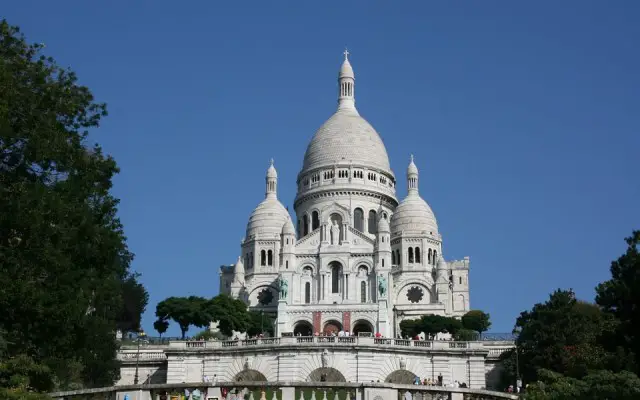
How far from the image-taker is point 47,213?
120 feet

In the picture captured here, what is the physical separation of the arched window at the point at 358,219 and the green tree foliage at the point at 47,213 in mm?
82688

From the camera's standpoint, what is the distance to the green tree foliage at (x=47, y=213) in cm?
3634

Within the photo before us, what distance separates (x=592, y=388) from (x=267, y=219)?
8693cm

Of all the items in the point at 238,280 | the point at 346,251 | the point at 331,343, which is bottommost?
the point at 331,343

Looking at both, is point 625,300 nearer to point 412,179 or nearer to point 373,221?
point 373,221

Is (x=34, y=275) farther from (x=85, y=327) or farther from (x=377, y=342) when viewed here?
(x=377, y=342)

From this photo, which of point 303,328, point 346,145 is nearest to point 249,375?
point 303,328

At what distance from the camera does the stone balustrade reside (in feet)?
116

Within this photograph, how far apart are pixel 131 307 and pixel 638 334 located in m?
40.9

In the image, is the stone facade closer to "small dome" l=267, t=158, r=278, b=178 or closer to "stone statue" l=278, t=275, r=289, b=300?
"stone statue" l=278, t=275, r=289, b=300

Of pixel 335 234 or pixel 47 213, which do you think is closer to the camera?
pixel 47 213

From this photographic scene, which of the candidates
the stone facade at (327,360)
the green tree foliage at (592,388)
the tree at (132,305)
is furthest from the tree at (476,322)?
the green tree foliage at (592,388)

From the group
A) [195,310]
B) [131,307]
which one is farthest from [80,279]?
[195,310]

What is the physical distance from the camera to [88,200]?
42969 mm
